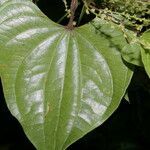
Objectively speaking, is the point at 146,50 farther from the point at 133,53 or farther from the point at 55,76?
the point at 55,76

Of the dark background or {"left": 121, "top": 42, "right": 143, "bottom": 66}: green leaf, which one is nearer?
{"left": 121, "top": 42, "right": 143, "bottom": 66}: green leaf

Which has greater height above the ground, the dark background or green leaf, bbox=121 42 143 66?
green leaf, bbox=121 42 143 66

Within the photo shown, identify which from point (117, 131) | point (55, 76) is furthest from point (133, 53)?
point (117, 131)

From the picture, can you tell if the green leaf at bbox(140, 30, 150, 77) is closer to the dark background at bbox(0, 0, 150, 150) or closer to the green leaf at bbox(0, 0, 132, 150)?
the green leaf at bbox(0, 0, 132, 150)

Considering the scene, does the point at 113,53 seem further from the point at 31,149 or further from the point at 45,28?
the point at 31,149

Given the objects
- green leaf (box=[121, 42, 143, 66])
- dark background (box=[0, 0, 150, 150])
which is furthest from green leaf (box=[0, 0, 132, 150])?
dark background (box=[0, 0, 150, 150])

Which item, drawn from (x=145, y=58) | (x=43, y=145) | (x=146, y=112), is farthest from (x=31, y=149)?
(x=145, y=58)

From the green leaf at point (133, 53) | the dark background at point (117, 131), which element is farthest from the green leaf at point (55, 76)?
the dark background at point (117, 131)

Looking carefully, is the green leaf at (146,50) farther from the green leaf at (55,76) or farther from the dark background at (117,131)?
the dark background at (117,131)

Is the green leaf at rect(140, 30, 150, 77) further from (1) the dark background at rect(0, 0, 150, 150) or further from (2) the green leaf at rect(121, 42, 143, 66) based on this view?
(1) the dark background at rect(0, 0, 150, 150)
